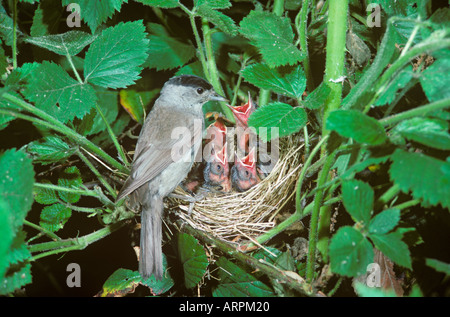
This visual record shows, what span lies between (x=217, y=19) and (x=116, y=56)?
1.78ft

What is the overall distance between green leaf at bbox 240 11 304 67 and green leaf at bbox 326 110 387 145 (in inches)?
25.9

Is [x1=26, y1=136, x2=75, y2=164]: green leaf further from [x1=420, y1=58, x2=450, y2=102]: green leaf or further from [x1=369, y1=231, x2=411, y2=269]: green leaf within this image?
[x1=420, y1=58, x2=450, y2=102]: green leaf

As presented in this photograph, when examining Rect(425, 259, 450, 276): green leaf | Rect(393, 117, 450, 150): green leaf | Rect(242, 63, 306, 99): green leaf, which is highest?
Rect(242, 63, 306, 99): green leaf

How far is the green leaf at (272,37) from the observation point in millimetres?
1779

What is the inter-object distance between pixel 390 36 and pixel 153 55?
1.68 meters

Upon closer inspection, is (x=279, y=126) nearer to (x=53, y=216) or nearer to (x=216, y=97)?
(x=216, y=97)

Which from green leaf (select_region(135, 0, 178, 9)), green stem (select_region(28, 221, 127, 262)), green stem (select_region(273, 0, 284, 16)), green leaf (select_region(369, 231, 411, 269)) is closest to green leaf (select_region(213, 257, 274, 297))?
green stem (select_region(28, 221, 127, 262))

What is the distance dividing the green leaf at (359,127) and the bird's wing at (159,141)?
1.36 m

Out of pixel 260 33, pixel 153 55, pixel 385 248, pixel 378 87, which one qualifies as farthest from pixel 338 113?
pixel 153 55

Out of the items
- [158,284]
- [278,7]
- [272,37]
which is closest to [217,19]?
[272,37]

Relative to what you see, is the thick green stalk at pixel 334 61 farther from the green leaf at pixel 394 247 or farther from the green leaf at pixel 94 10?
the green leaf at pixel 94 10

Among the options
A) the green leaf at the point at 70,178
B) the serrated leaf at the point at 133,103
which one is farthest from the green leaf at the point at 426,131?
the serrated leaf at the point at 133,103

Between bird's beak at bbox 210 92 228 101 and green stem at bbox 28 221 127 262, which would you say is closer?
green stem at bbox 28 221 127 262

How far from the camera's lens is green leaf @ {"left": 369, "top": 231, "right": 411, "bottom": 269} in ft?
4.04
